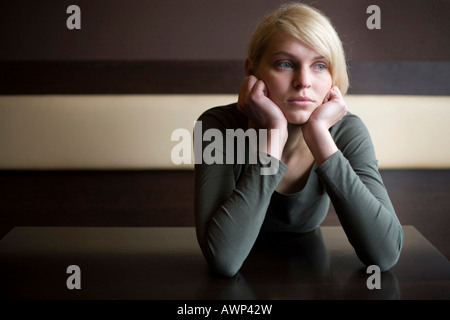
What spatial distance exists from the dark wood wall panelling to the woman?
467 millimetres

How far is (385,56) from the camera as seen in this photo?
1427mm

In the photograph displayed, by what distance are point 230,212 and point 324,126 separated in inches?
8.6

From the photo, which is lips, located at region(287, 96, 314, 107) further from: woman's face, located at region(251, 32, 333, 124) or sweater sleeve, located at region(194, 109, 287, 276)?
sweater sleeve, located at region(194, 109, 287, 276)

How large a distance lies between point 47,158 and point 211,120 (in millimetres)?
697

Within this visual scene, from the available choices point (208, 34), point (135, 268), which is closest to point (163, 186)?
point (208, 34)

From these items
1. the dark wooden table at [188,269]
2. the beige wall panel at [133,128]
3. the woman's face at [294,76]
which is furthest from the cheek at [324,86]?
the beige wall panel at [133,128]

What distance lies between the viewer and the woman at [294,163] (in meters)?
0.79

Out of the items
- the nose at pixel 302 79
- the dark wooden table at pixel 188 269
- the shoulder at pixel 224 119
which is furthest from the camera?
the shoulder at pixel 224 119

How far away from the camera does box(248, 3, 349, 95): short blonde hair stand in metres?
0.83

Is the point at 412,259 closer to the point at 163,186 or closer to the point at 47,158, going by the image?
the point at 163,186

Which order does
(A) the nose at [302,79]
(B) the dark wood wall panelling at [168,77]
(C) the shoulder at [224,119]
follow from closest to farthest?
(A) the nose at [302,79], (C) the shoulder at [224,119], (B) the dark wood wall panelling at [168,77]

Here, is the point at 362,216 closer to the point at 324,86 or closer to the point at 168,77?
the point at 324,86

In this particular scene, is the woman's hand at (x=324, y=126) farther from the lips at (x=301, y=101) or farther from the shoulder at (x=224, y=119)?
the shoulder at (x=224, y=119)

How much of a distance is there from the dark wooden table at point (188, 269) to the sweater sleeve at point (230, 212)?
0.10 feet
